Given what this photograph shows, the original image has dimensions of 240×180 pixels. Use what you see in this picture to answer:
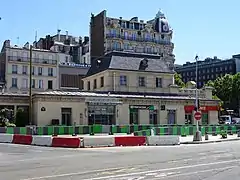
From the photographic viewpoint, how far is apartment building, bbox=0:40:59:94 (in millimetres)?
94500

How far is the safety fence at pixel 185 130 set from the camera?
142 feet

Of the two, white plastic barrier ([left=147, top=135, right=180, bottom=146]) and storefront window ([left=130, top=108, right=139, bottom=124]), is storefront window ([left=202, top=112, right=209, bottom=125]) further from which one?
white plastic barrier ([left=147, top=135, right=180, bottom=146])

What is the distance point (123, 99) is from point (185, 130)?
14.1 meters

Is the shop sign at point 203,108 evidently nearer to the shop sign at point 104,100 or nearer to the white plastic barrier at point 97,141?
the shop sign at point 104,100

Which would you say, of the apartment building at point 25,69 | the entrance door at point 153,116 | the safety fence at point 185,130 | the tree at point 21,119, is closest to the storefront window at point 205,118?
the entrance door at point 153,116

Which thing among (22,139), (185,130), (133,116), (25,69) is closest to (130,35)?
(25,69)

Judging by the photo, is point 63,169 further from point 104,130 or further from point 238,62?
point 238,62

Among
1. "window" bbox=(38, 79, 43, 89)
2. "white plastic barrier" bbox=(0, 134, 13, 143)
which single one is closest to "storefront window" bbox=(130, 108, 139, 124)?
"white plastic barrier" bbox=(0, 134, 13, 143)

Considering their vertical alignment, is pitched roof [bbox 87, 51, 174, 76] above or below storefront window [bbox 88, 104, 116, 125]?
above

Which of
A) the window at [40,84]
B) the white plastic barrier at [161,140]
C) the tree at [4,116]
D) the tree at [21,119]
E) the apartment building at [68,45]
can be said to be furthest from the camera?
the apartment building at [68,45]

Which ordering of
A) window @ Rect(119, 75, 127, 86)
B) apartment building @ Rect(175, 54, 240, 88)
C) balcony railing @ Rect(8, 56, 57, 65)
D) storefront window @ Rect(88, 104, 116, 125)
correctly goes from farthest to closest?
apartment building @ Rect(175, 54, 240, 88)
balcony railing @ Rect(8, 56, 57, 65)
window @ Rect(119, 75, 127, 86)
storefront window @ Rect(88, 104, 116, 125)

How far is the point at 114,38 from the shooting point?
113562mm

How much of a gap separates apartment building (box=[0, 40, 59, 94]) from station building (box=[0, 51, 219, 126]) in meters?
28.7

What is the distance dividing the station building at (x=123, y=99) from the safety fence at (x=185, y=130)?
1300cm
